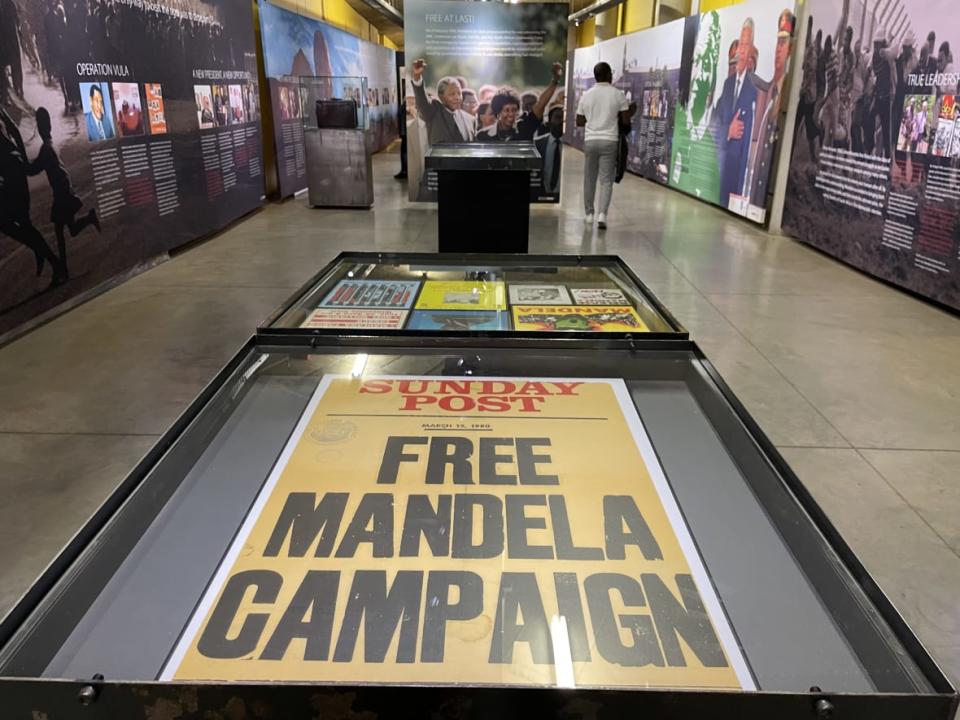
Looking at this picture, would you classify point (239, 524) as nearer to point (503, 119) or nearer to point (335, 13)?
point (503, 119)

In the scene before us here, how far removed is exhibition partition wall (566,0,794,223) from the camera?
8.12 m

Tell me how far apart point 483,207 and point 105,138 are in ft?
9.33

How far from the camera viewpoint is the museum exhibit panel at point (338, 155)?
351 inches

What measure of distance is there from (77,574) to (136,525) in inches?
5.7

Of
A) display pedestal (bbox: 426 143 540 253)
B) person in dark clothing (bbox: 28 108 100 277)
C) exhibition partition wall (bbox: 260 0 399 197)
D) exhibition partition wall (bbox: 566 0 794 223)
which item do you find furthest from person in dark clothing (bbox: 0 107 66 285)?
exhibition partition wall (bbox: 566 0 794 223)

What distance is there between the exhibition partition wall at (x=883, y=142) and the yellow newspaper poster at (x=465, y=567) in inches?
191

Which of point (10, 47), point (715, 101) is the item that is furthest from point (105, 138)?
point (715, 101)

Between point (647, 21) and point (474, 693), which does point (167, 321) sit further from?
point (647, 21)

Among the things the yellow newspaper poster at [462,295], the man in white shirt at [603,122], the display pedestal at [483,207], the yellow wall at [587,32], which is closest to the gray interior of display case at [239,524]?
the yellow newspaper poster at [462,295]

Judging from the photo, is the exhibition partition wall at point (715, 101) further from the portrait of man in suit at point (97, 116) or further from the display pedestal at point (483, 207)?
the portrait of man in suit at point (97, 116)

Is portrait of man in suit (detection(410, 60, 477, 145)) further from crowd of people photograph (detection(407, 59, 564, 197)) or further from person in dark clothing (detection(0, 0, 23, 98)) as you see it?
person in dark clothing (detection(0, 0, 23, 98))

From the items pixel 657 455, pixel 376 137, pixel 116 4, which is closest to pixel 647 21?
pixel 376 137

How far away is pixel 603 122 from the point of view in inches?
290

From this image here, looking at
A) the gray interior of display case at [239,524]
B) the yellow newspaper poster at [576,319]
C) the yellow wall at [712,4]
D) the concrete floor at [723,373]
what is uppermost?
the yellow wall at [712,4]
